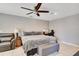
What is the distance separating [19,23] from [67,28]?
907 millimetres

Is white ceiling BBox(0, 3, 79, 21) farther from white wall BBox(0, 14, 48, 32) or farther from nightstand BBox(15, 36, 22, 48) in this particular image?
nightstand BBox(15, 36, 22, 48)

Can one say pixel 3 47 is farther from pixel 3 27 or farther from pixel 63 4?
pixel 63 4

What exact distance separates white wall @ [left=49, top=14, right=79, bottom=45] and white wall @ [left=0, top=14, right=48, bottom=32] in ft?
0.69

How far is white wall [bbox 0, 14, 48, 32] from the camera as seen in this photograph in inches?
50.6

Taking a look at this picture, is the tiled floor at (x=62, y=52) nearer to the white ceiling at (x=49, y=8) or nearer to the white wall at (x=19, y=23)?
the white wall at (x=19, y=23)

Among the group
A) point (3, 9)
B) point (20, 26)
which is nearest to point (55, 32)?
point (20, 26)

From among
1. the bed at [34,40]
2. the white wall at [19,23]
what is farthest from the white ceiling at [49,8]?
the bed at [34,40]

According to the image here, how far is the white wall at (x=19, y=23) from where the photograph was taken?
4.22 feet

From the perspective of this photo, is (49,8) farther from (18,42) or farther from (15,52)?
(15,52)

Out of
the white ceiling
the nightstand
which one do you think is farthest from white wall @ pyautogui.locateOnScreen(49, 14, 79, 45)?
the nightstand

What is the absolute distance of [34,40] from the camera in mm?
1388

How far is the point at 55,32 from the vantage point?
1447 mm

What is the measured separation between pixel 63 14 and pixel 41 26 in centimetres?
47

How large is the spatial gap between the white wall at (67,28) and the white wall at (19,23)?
21 centimetres
